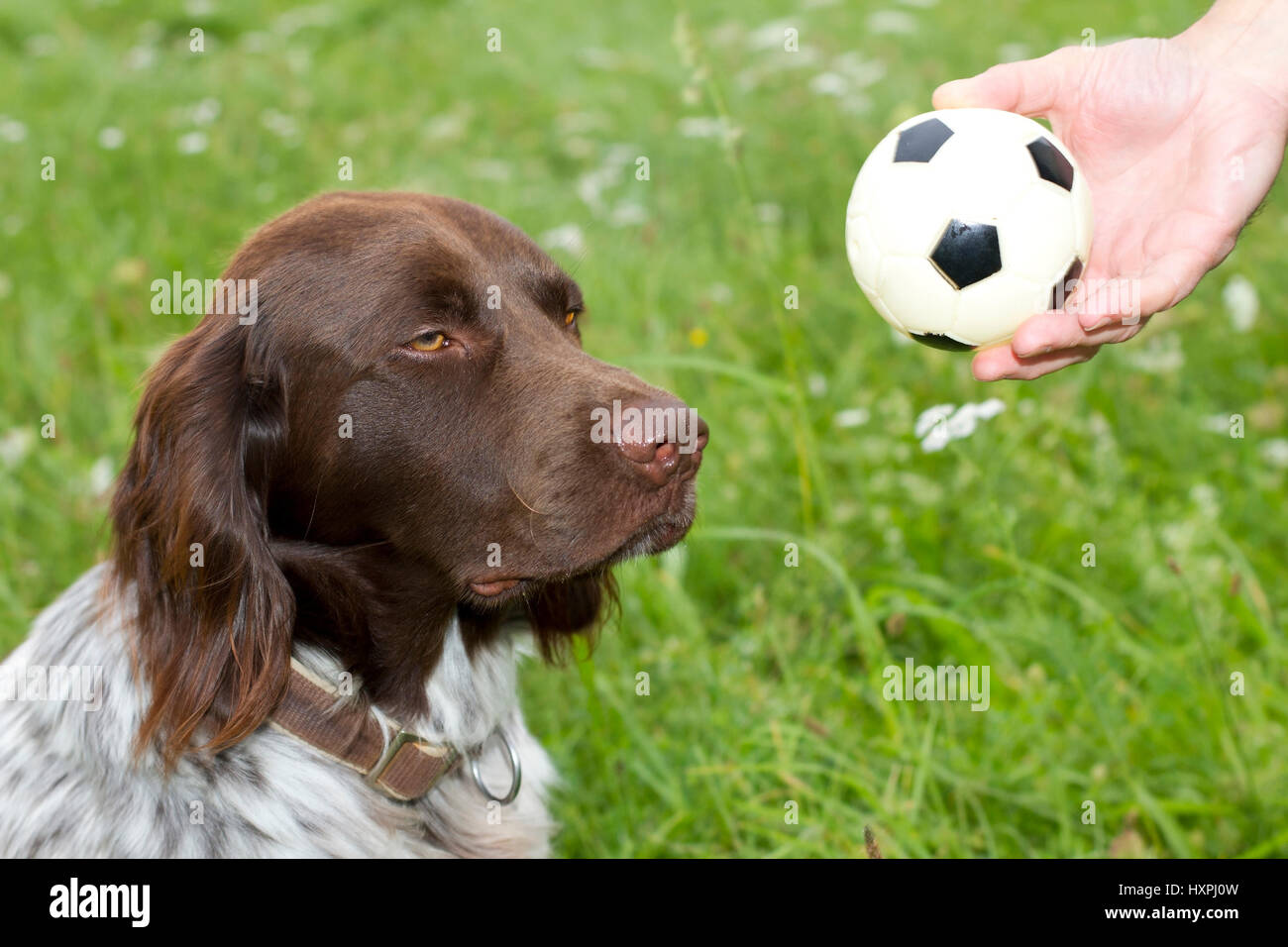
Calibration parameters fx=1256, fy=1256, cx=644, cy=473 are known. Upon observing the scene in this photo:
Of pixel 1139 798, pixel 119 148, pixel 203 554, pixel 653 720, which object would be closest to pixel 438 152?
pixel 119 148

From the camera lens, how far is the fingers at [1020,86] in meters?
2.75

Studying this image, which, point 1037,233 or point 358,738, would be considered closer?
point 1037,233

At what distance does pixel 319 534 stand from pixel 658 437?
2.55 ft

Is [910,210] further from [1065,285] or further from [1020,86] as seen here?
[1020,86]

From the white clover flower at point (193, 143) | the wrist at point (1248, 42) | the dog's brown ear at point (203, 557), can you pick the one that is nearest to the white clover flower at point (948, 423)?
the wrist at point (1248, 42)

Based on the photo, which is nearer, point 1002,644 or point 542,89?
point 1002,644

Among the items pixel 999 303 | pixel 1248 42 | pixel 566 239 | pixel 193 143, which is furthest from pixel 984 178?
pixel 193 143

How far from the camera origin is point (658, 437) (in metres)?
2.55

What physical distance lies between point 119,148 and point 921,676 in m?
5.38

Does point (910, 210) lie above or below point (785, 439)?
above

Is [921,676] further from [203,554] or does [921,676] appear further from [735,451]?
[203,554]

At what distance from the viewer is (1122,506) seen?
4008 millimetres

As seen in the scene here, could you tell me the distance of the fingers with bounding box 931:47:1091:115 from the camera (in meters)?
2.75

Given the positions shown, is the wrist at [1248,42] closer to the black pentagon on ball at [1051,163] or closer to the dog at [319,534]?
the black pentagon on ball at [1051,163]
